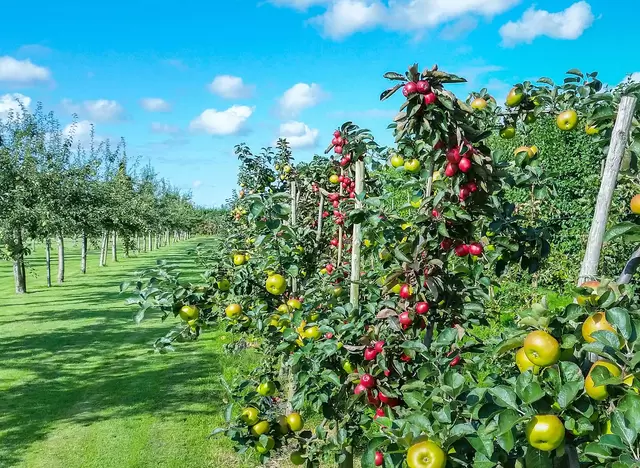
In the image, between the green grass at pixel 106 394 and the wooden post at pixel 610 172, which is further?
the green grass at pixel 106 394

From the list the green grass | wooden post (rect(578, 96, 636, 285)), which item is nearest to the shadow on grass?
the green grass

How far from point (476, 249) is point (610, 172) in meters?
0.88

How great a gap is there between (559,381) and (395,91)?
1.36 m

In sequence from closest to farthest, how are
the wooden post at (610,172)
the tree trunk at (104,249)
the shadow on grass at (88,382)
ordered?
the wooden post at (610,172), the shadow on grass at (88,382), the tree trunk at (104,249)

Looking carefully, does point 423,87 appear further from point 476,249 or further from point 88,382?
point 88,382

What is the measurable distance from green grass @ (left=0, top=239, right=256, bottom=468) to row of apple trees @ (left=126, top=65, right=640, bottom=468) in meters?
1.50

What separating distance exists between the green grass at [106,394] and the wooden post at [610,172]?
399 cm

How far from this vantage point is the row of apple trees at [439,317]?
139cm

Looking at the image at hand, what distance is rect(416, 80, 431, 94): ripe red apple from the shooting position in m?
2.15

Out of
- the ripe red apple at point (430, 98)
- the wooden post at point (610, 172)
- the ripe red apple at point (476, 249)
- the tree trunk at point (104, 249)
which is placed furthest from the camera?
the tree trunk at point (104, 249)

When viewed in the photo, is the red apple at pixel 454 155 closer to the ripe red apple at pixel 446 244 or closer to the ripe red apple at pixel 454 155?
the ripe red apple at pixel 454 155

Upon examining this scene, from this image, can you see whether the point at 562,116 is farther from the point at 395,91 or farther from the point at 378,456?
the point at 378,456

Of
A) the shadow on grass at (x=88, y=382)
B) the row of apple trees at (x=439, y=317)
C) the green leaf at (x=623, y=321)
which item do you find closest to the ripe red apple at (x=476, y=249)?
the row of apple trees at (x=439, y=317)

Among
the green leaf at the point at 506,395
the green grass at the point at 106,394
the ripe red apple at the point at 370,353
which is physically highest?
the green leaf at the point at 506,395
